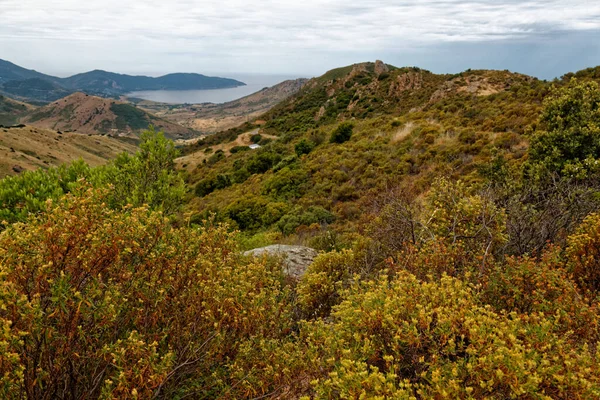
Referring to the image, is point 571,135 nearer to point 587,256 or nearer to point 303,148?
point 587,256

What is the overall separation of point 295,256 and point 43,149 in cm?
12204

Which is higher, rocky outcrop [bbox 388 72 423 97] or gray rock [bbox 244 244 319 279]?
rocky outcrop [bbox 388 72 423 97]

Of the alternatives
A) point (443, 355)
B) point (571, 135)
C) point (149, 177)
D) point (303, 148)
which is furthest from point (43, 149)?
point (443, 355)

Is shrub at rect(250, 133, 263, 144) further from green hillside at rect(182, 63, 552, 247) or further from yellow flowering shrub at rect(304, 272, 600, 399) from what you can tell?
yellow flowering shrub at rect(304, 272, 600, 399)

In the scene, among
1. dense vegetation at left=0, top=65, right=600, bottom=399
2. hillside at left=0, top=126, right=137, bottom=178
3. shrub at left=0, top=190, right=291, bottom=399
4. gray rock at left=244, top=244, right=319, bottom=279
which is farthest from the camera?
hillside at left=0, top=126, right=137, bottom=178

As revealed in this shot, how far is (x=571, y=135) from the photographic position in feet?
32.2

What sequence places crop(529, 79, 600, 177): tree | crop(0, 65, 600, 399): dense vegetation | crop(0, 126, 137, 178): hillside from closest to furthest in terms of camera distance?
1. crop(0, 65, 600, 399): dense vegetation
2. crop(529, 79, 600, 177): tree
3. crop(0, 126, 137, 178): hillside

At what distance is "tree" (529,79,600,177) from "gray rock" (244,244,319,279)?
701cm

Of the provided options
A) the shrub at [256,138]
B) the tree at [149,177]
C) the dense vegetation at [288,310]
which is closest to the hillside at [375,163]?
the dense vegetation at [288,310]

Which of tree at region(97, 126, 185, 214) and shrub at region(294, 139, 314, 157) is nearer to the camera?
tree at region(97, 126, 185, 214)

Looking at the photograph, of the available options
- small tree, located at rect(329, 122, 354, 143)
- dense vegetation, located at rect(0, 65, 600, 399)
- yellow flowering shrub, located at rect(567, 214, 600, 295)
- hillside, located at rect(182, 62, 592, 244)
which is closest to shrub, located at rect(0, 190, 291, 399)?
dense vegetation, located at rect(0, 65, 600, 399)

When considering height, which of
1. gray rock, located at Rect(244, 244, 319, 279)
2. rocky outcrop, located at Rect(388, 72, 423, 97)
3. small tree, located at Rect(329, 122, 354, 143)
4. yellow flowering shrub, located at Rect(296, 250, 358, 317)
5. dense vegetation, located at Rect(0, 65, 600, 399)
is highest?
rocky outcrop, located at Rect(388, 72, 423, 97)

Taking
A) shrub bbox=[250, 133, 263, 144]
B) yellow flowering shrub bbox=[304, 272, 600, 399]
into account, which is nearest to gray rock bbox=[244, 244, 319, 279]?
yellow flowering shrub bbox=[304, 272, 600, 399]

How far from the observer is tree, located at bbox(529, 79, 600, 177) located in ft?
30.9
